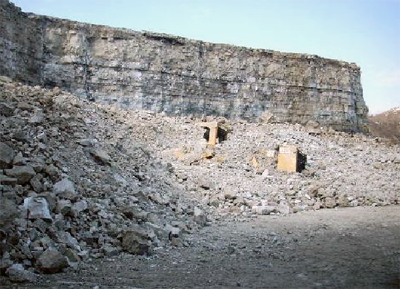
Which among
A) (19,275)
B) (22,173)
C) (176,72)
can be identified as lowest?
(19,275)

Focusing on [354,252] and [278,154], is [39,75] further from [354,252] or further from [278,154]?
[354,252]

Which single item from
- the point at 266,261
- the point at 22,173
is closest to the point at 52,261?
the point at 22,173

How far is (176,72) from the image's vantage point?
15578 mm

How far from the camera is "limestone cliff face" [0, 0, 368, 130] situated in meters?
13.3

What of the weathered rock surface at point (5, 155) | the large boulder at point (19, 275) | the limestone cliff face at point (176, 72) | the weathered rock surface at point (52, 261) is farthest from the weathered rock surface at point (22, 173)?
the limestone cliff face at point (176, 72)

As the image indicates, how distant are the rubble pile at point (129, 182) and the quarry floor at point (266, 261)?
0.89 ft

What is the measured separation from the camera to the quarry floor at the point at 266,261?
124 inches

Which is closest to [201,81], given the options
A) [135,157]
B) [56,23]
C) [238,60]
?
[238,60]

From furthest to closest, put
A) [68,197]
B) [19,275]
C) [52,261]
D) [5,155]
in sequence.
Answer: [68,197] → [5,155] → [52,261] → [19,275]

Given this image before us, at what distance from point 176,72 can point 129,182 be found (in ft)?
34.4

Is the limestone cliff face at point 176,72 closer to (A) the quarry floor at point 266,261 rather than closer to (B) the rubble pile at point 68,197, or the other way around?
(B) the rubble pile at point 68,197

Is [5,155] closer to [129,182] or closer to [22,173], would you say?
[22,173]

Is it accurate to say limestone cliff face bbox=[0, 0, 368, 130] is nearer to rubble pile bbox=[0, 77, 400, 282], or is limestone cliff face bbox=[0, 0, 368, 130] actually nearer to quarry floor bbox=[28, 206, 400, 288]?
rubble pile bbox=[0, 77, 400, 282]

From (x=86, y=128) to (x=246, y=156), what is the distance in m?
5.02
